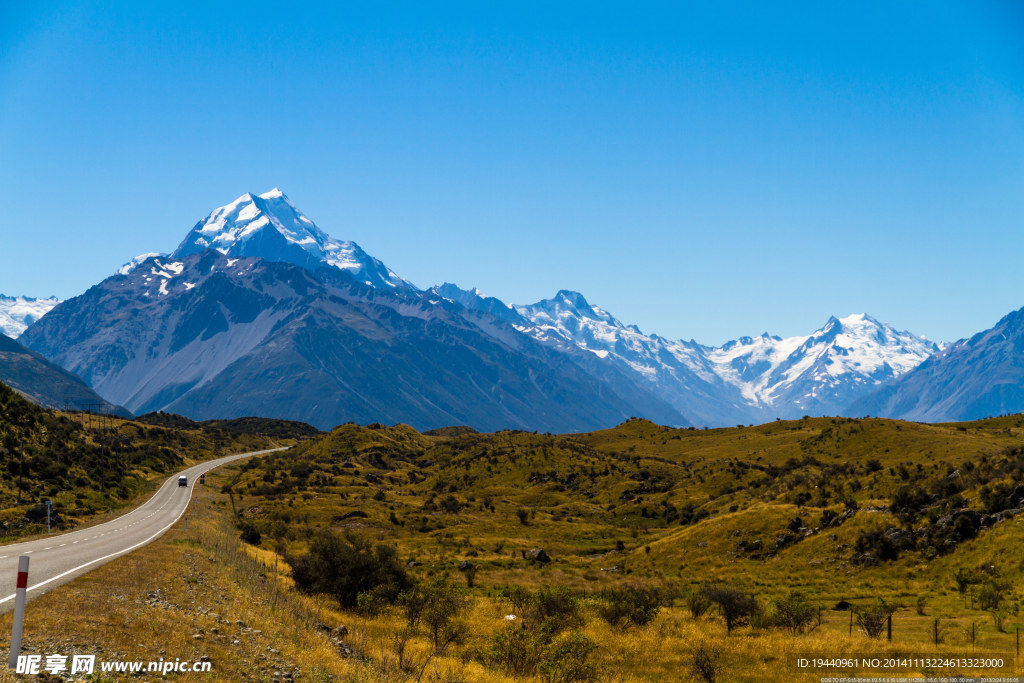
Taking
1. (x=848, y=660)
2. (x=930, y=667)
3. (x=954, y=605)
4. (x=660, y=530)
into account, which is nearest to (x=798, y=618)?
(x=848, y=660)

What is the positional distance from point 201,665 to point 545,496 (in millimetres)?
96868

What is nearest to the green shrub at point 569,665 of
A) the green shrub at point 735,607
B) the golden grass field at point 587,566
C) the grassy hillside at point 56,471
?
the golden grass field at point 587,566

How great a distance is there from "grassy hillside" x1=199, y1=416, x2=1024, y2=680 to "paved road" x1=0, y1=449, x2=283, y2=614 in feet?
33.8

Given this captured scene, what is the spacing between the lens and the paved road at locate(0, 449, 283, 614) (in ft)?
86.7

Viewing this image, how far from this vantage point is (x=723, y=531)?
199ft

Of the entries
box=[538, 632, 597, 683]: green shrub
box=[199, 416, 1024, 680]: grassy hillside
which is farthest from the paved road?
box=[538, 632, 597, 683]: green shrub

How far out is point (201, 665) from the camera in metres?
18.5

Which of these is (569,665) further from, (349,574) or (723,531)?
(723,531)

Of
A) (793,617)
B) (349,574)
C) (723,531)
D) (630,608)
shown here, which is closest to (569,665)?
(630,608)

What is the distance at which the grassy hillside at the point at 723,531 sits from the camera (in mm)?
32688

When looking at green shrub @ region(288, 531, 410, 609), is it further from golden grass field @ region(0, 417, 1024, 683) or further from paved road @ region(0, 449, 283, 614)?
paved road @ region(0, 449, 283, 614)

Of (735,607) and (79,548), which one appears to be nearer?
(735,607)

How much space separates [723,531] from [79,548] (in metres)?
50.1

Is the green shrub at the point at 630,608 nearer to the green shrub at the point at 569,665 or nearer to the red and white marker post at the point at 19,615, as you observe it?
the green shrub at the point at 569,665
